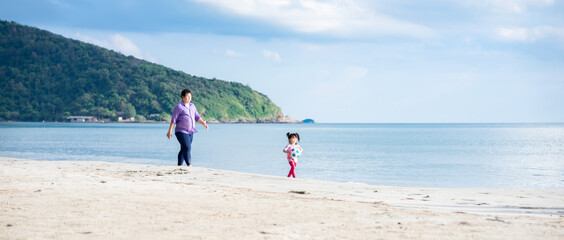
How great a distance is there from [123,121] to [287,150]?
626ft

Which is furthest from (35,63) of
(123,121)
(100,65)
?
(123,121)

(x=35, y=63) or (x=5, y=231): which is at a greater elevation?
(x=35, y=63)

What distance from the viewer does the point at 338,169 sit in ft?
79.3

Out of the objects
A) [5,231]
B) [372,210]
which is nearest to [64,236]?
[5,231]

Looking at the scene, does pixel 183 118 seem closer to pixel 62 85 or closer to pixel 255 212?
pixel 255 212

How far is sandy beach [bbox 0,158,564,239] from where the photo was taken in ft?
18.0

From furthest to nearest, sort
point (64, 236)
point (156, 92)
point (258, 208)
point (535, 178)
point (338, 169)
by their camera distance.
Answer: point (156, 92) → point (338, 169) → point (535, 178) → point (258, 208) → point (64, 236)

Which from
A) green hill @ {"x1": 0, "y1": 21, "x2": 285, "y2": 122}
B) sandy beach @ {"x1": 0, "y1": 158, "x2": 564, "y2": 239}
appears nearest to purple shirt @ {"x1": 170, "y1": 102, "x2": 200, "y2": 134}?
sandy beach @ {"x1": 0, "y1": 158, "x2": 564, "y2": 239}

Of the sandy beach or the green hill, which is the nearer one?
the sandy beach

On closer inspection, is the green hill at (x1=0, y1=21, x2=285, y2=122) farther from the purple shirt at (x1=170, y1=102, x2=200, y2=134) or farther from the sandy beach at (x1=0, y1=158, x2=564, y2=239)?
the sandy beach at (x1=0, y1=158, x2=564, y2=239)

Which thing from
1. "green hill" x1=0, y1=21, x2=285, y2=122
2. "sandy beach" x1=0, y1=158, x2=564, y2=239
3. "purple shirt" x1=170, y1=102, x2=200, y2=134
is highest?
"green hill" x1=0, y1=21, x2=285, y2=122

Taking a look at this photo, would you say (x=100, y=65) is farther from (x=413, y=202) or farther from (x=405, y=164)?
(x=413, y=202)

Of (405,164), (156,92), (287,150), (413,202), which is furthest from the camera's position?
(156,92)

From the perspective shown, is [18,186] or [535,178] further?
[535,178]
